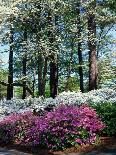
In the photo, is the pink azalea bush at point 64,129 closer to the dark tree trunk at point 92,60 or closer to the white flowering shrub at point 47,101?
the white flowering shrub at point 47,101

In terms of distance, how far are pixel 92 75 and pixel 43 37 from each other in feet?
16.9

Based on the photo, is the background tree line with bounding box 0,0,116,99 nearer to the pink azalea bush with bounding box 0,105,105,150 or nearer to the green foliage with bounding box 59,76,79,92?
the pink azalea bush with bounding box 0,105,105,150

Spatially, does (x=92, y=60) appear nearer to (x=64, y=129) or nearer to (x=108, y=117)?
(x=108, y=117)

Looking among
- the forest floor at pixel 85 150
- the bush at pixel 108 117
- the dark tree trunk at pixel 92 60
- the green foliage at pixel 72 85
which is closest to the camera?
the forest floor at pixel 85 150

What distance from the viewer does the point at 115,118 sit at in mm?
16953

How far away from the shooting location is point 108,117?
17375 millimetres

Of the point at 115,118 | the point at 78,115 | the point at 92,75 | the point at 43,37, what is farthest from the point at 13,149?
the point at 43,37

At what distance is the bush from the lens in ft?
55.9

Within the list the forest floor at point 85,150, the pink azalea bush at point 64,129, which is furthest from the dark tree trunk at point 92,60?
the forest floor at point 85,150

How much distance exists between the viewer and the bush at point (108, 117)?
17025mm

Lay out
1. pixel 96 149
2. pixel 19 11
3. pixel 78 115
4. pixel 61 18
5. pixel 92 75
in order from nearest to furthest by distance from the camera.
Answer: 1. pixel 96 149
2. pixel 78 115
3. pixel 92 75
4. pixel 19 11
5. pixel 61 18

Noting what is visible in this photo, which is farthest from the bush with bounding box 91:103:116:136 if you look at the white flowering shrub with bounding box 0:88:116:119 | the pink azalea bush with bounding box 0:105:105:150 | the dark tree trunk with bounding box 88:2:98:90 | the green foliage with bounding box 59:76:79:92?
the green foliage with bounding box 59:76:79:92

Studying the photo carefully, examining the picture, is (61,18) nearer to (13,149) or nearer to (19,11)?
(19,11)

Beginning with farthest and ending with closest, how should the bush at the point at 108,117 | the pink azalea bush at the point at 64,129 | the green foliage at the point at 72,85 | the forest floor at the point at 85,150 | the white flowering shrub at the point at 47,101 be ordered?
1. the green foliage at the point at 72,85
2. the white flowering shrub at the point at 47,101
3. the bush at the point at 108,117
4. the pink azalea bush at the point at 64,129
5. the forest floor at the point at 85,150
